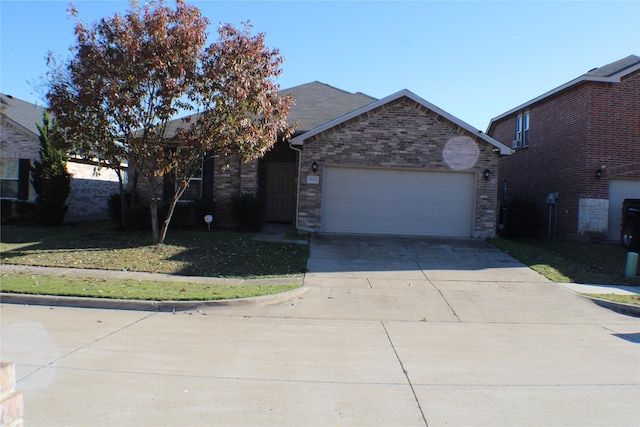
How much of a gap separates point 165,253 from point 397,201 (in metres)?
7.54

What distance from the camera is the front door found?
1802 cm

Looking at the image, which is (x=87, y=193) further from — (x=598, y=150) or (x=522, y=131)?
(x=598, y=150)

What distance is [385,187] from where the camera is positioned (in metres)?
15.7

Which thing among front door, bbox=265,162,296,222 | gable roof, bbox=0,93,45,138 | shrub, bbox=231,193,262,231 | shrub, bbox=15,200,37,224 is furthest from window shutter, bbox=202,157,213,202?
gable roof, bbox=0,93,45,138

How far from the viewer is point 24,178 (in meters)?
17.5

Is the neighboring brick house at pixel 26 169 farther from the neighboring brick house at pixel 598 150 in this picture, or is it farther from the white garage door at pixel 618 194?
the white garage door at pixel 618 194

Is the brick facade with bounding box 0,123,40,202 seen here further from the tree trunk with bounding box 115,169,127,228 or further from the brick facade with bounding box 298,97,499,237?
the brick facade with bounding box 298,97,499,237

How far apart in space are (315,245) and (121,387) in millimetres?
9403

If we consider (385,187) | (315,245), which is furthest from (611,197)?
(315,245)

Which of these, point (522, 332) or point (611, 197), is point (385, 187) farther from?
point (522, 332)

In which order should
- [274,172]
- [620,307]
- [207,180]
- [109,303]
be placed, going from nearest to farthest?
[109,303]
[620,307]
[207,180]
[274,172]

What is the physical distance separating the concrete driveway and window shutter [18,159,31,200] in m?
11.7

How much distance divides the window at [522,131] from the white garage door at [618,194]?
506 centimetres

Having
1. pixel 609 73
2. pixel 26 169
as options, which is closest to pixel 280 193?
pixel 26 169
